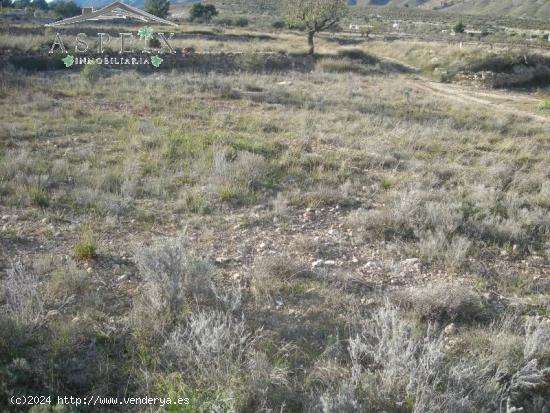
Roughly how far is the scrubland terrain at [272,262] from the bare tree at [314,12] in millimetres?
19698

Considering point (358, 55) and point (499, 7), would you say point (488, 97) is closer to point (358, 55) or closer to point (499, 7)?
point (358, 55)

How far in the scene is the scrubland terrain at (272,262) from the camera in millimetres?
2871

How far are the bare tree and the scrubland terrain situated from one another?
19.7 m

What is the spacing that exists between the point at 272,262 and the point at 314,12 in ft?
91.3

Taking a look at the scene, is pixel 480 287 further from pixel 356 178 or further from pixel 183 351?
pixel 356 178

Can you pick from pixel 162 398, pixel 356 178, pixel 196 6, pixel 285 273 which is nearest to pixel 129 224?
pixel 285 273

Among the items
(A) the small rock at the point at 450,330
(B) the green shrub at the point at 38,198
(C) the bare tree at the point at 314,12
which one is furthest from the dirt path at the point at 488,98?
(B) the green shrub at the point at 38,198

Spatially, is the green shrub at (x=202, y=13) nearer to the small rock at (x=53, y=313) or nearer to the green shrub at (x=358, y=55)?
the green shrub at (x=358, y=55)

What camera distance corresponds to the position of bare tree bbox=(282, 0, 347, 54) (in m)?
28.4

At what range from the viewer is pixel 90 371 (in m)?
2.94

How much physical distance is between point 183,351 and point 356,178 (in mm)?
5182

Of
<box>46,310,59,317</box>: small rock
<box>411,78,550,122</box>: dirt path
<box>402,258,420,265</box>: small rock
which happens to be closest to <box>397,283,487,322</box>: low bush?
<box>402,258,420,265</box>: small rock

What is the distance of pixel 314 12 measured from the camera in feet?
93.5

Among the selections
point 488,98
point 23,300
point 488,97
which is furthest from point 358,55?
point 23,300
